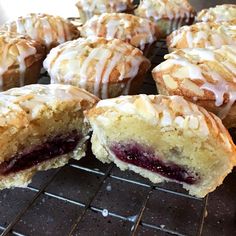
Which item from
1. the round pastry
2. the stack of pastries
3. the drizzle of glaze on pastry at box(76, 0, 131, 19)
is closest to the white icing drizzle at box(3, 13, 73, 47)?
the round pastry

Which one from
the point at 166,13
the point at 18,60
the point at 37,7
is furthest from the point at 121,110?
the point at 37,7

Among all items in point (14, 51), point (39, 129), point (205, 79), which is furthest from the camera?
point (14, 51)

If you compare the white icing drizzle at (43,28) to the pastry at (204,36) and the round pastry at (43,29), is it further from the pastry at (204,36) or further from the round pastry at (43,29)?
the pastry at (204,36)

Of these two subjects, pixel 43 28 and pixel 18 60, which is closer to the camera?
pixel 18 60

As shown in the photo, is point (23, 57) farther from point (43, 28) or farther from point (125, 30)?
point (125, 30)

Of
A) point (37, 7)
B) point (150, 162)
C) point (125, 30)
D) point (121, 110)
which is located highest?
point (121, 110)

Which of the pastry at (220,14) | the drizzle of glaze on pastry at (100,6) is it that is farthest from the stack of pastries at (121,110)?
the drizzle of glaze on pastry at (100,6)

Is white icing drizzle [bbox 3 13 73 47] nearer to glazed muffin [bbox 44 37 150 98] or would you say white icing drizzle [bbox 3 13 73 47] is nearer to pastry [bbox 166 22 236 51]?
glazed muffin [bbox 44 37 150 98]
